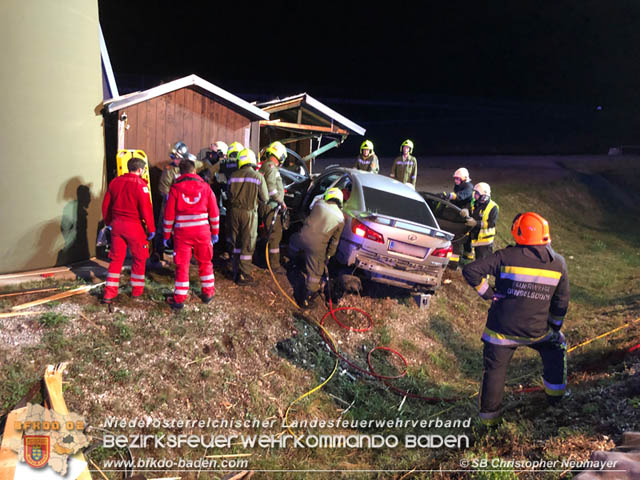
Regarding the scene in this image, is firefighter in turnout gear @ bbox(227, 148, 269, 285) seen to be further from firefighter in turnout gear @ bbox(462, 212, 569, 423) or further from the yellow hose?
firefighter in turnout gear @ bbox(462, 212, 569, 423)

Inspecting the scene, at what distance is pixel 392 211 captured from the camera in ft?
24.4

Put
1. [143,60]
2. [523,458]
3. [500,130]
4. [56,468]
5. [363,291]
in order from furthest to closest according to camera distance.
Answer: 1. [143,60]
2. [500,130]
3. [363,291]
4. [523,458]
5. [56,468]

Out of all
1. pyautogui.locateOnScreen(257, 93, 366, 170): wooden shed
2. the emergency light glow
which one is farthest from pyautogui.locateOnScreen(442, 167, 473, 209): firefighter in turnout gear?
the emergency light glow

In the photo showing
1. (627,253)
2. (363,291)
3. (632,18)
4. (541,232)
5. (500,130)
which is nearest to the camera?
(541,232)

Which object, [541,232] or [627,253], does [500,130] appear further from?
[541,232]

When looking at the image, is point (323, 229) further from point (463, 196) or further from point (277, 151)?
point (463, 196)

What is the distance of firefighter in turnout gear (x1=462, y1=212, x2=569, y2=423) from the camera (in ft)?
15.9

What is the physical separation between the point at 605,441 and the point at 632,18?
189ft

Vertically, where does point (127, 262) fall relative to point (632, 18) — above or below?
below

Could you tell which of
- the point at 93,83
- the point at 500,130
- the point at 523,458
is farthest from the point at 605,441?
the point at 500,130

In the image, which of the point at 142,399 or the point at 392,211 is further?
the point at 392,211

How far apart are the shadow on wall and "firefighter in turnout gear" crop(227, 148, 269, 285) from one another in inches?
98.8

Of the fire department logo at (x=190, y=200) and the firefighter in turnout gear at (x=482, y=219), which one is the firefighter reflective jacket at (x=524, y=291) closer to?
the fire department logo at (x=190, y=200)

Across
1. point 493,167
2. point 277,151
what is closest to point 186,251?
point 277,151
